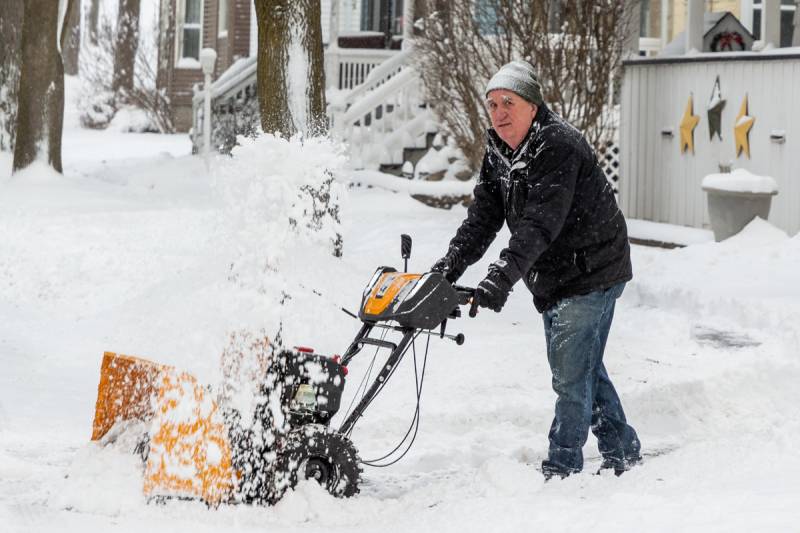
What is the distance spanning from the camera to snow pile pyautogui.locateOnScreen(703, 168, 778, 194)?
12297mm

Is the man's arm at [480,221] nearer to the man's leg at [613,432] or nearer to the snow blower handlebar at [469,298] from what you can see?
the snow blower handlebar at [469,298]

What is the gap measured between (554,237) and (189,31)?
29045 millimetres

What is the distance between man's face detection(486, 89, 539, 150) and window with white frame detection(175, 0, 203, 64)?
2785 cm

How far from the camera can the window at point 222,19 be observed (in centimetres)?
2948

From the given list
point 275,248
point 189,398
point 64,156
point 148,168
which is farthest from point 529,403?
point 64,156

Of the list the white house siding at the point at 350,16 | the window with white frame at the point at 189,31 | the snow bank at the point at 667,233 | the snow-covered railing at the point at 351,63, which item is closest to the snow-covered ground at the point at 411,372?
the snow bank at the point at 667,233

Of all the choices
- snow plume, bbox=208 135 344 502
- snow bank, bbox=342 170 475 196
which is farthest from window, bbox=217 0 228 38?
snow plume, bbox=208 135 344 502

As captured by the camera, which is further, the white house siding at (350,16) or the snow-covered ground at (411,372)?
the white house siding at (350,16)

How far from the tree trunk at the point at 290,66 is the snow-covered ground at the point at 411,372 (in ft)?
4.59

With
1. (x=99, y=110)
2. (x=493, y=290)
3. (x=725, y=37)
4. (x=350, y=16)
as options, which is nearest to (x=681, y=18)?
(x=350, y=16)

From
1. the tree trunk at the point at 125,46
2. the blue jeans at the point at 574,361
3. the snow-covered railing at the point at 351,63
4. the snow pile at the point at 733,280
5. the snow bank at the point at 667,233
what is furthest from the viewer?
the tree trunk at the point at 125,46

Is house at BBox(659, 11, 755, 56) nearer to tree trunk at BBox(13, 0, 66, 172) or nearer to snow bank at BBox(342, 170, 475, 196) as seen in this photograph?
snow bank at BBox(342, 170, 475, 196)

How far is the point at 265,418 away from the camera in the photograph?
4863 millimetres

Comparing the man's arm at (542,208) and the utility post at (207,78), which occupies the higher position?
the utility post at (207,78)
